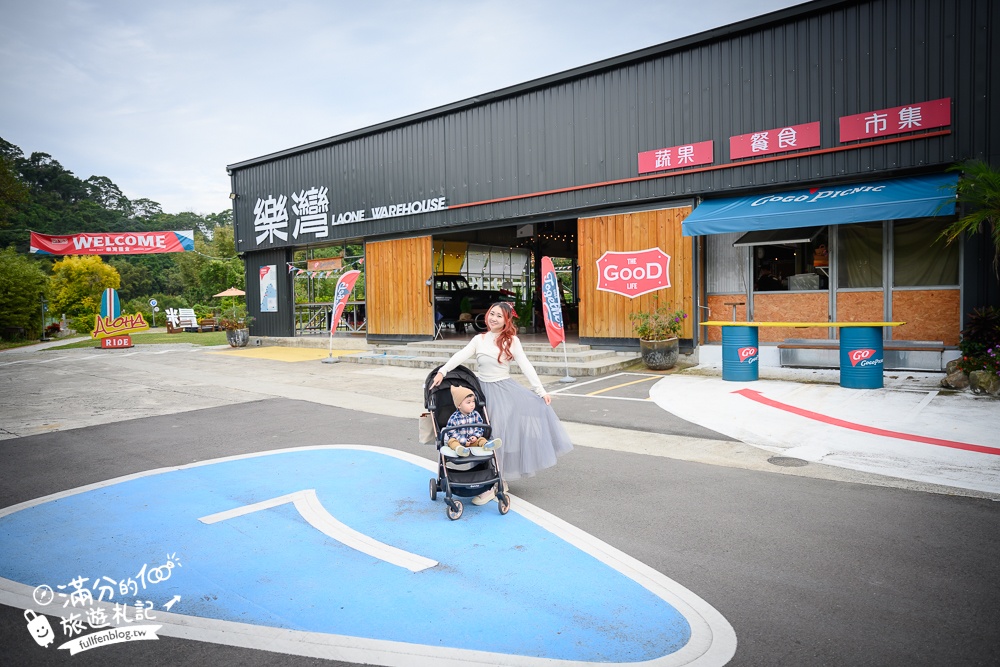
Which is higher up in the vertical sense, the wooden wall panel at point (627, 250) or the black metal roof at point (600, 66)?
the black metal roof at point (600, 66)

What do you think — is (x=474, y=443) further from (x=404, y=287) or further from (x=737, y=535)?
(x=404, y=287)

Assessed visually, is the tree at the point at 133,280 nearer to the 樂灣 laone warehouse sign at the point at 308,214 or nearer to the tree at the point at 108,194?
the tree at the point at 108,194

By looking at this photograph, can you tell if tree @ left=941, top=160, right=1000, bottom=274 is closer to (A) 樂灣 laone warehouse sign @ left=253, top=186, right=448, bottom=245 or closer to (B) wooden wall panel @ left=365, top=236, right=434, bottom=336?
(A) 樂灣 laone warehouse sign @ left=253, top=186, right=448, bottom=245

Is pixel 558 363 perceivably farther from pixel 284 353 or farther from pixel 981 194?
pixel 284 353

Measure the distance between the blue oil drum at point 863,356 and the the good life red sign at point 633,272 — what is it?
168 inches

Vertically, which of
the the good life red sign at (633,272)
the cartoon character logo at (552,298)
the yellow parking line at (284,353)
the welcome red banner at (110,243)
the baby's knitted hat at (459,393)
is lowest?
the yellow parking line at (284,353)

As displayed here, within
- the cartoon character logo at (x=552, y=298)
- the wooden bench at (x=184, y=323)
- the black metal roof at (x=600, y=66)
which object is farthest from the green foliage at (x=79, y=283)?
the cartoon character logo at (x=552, y=298)

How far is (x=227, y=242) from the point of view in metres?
55.2

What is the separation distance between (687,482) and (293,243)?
62.4 ft

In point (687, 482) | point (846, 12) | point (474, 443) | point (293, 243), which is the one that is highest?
point (846, 12)

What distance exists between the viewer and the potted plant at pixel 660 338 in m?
12.6

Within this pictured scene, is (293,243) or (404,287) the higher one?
(293,243)

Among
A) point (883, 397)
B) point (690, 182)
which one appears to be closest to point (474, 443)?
point (883, 397)

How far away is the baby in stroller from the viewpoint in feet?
15.1
